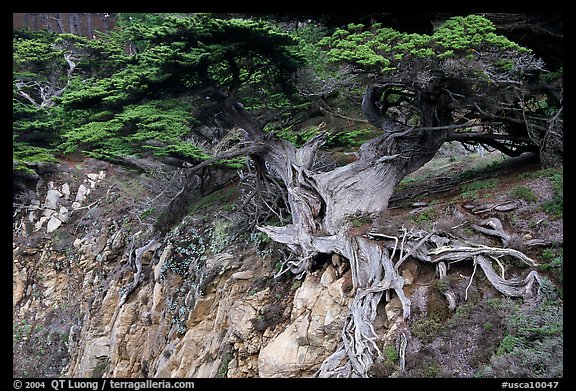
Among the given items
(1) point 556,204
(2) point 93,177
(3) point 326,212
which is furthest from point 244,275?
(2) point 93,177

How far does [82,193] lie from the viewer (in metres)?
16.6

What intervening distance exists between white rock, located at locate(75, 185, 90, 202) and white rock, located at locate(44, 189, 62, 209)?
64cm

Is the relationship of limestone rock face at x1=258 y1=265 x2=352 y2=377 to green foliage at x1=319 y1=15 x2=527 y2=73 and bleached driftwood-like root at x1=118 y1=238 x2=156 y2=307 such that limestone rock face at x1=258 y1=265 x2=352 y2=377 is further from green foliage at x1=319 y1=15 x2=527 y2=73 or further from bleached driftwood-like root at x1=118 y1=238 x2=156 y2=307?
bleached driftwood-like root at x1=118 y1=238 x2=156 y2=307

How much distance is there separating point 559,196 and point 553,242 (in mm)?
1351

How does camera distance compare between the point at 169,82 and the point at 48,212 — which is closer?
the point at 169,82

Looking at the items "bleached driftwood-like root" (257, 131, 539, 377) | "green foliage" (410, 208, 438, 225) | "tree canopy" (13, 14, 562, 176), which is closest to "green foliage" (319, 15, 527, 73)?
"tree canopy" (13, 14, 562, 176)

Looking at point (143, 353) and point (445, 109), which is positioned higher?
point (445, 109)

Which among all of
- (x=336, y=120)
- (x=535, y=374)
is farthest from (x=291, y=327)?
(x=336, y=120)

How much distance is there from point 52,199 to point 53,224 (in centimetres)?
109

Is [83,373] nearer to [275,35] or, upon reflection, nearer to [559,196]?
[275,35]

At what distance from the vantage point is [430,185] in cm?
1020

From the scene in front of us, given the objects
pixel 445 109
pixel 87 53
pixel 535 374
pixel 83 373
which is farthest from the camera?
pixel 87 53

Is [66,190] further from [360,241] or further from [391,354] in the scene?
[391,354]

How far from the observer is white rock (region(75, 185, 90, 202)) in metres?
16.5
